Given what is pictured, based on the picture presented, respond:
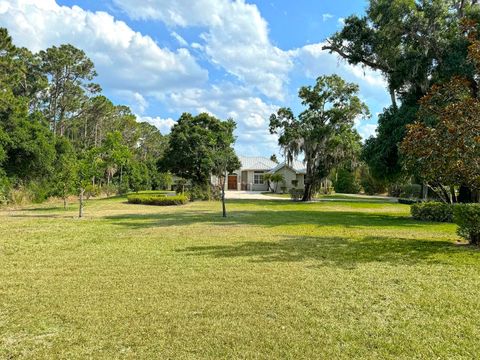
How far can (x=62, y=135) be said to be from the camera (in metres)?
39.3

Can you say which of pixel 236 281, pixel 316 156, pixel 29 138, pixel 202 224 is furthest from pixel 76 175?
pixel 316 156

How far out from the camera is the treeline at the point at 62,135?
57.5ft

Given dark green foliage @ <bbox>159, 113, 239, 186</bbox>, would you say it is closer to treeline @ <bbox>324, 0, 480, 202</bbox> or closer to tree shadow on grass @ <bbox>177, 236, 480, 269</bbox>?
treeline @ <bbox>324, 0, 480, 202</bbox>

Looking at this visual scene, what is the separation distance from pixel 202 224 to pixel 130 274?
6.66 meters

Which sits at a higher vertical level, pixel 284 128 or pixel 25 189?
pixel 284 128

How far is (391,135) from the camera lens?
16.6 metres

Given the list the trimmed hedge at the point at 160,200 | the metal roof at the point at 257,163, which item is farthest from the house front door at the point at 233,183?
the trimmed hedge at the point at 160,200

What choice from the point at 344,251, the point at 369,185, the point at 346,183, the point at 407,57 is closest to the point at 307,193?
the point at 407,57

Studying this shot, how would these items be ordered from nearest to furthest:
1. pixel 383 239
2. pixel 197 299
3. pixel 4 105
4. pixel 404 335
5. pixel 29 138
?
pixel 404 335
pixel 197 299
pixel 383 239
pixel 4 105
pixel 29 138

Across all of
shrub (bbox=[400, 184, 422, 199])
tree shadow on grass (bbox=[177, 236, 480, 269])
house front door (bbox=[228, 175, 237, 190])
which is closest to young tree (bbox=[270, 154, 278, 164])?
house front door (bbox=[228, 175, 237, 190])

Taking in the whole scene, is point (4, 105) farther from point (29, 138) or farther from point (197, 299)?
point (197, 299)

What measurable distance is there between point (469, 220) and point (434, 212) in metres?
6.47

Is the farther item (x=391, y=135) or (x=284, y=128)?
(x=284, y=128)

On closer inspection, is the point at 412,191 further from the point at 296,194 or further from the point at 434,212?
the point at 434,212
